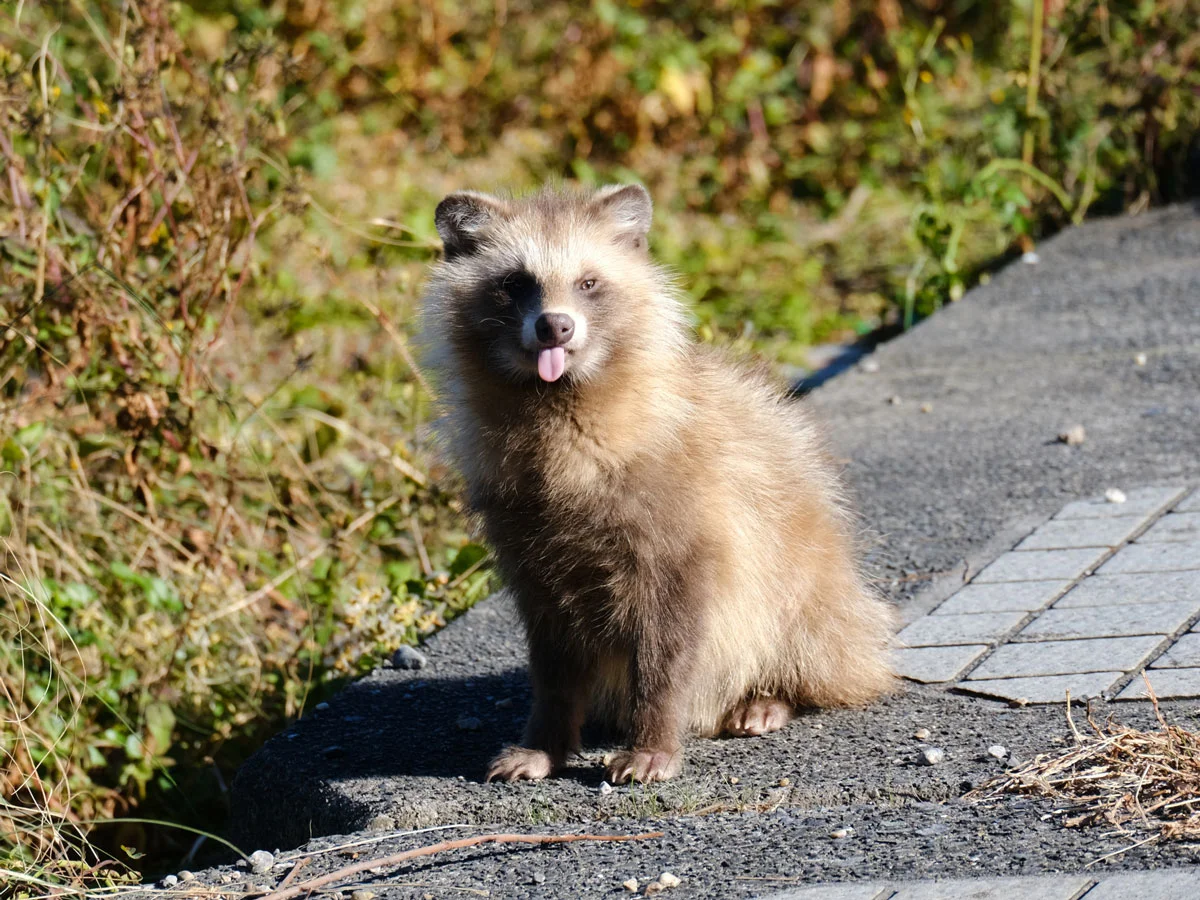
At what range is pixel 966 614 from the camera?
439 cm

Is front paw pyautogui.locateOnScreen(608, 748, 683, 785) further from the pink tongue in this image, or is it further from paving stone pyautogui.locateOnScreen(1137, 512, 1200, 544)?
paving stone pyautogui.locateOnScreen(1137, 512, 1200, 544)

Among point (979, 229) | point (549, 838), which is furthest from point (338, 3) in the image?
point (549, 838)

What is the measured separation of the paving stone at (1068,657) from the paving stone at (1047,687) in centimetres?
3

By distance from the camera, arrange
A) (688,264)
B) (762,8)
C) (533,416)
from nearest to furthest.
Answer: (533,416), (688,264), (762,8)

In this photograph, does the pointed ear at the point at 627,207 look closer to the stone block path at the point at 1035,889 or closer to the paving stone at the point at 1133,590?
the paving stone at the point at 1133,590

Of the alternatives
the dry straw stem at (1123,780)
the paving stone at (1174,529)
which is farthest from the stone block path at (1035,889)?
the paving stone at (1174,529)

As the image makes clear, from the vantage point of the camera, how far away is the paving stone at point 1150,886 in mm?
2658

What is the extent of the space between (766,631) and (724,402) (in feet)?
1.94

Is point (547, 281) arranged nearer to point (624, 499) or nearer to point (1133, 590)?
point (624, 499)

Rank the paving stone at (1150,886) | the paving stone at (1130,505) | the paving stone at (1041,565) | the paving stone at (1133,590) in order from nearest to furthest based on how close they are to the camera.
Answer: the paving stone at (1150,886)
the paving stone at (1133,590)
the paving stone at (1041,565)
the paving stone at (1130,505)

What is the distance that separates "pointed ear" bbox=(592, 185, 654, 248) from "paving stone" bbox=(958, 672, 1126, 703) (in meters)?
1.43

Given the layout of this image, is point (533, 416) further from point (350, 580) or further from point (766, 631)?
point (350, 580)

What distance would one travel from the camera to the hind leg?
395 centimetres

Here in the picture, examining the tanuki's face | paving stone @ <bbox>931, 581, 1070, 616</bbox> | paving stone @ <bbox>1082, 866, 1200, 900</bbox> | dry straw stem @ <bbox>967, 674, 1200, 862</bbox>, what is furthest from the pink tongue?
paving stone @ <bbox>1082, 866, 1200, 900</bbox>
